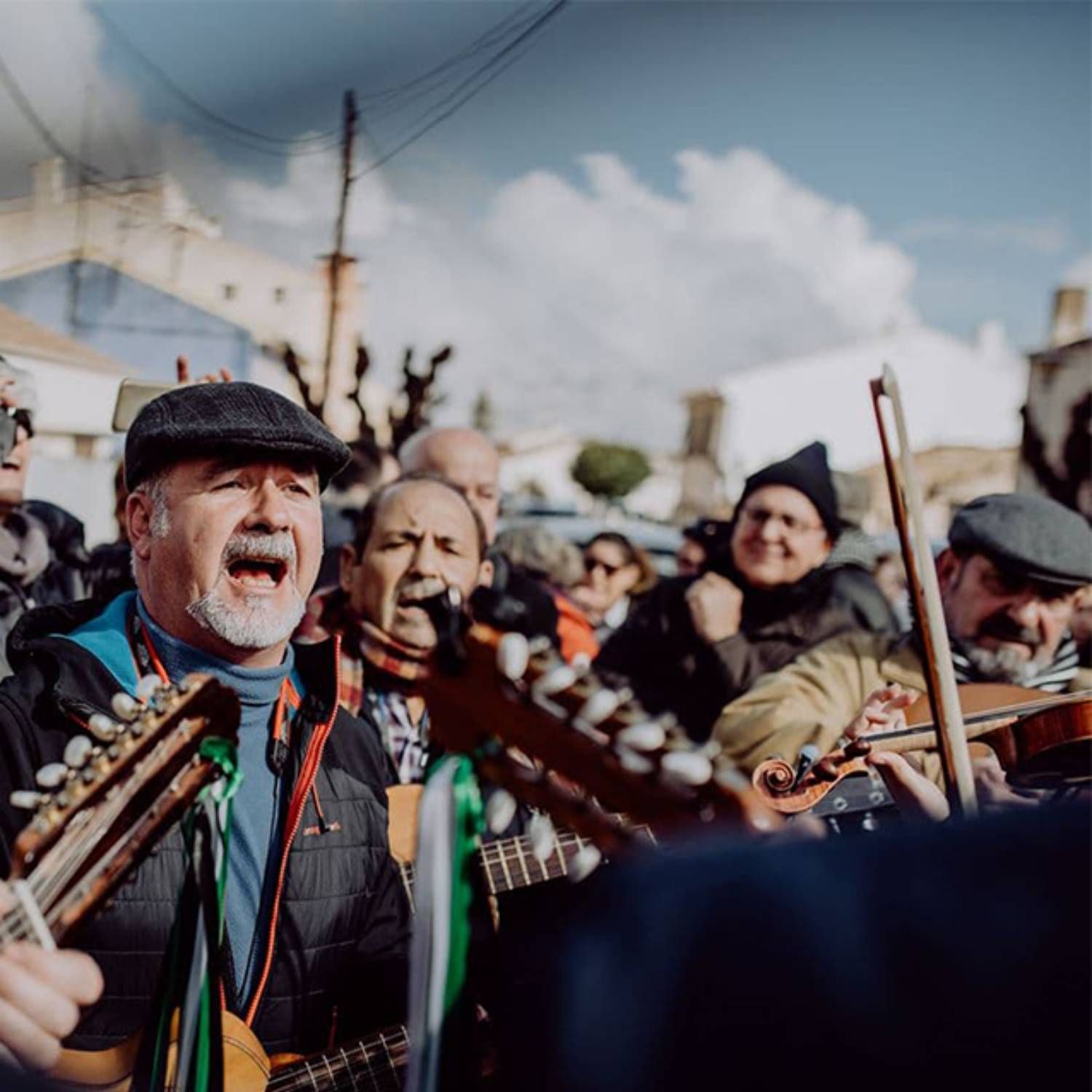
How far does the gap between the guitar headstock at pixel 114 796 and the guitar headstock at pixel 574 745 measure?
348 mm

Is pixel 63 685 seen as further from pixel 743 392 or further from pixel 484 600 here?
pixel 743 392

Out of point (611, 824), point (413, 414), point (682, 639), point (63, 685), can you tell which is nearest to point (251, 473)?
point (63, 685)

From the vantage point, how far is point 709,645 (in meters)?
3.85

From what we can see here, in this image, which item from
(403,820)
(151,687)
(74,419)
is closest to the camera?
(151,687)

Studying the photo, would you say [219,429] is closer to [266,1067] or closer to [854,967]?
[266,1067]

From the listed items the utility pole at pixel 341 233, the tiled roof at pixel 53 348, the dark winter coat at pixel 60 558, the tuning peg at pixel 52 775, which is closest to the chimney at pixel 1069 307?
the tiled roof at pixel 53 348

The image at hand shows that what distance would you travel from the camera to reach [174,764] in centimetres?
148

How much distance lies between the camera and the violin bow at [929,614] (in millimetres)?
1727

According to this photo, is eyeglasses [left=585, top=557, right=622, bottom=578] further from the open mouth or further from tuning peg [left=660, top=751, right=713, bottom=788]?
tuning peg [left=660, top=751, right=713, bottom=788]

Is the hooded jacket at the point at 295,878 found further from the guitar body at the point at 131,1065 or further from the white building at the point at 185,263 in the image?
the white building at the point at 185,263

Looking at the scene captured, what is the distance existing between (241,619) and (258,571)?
0.11 m

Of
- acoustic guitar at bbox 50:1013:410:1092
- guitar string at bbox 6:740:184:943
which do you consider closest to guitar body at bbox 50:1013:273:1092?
acoustic guitar at bbox 50:1013:410:1092

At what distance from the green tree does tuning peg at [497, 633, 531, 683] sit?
47210mm

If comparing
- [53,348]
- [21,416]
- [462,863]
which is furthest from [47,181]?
[462,863]
